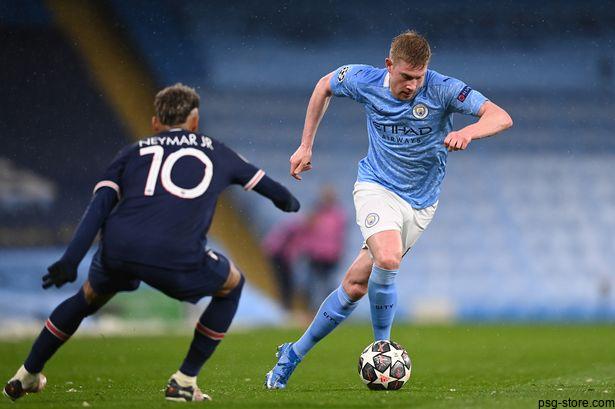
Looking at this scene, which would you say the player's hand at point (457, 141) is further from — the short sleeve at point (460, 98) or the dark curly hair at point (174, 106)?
the dark curly hair at point (174, 106)

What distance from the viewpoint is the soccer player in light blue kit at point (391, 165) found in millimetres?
6668

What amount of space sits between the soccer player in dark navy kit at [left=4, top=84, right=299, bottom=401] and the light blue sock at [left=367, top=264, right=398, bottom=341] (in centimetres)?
114

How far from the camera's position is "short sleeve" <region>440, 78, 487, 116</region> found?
6664 mm

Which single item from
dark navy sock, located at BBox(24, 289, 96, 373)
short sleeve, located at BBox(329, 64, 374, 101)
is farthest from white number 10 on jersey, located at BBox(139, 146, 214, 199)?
short sleeve, located at BBox(329, 64, 374, 101)

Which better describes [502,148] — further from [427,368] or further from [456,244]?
[427,368]

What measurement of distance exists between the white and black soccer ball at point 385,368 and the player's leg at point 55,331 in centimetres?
157

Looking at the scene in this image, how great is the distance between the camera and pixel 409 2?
66.0ft

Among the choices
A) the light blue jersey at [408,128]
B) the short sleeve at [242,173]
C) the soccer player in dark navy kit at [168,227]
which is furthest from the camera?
the light blue jersey at [408,128]

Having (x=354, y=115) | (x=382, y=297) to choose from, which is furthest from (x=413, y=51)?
(x=354, y=115)

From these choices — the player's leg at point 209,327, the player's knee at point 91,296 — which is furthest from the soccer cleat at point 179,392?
the player's knee at point 91,296

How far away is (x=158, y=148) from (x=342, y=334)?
9.02 metres

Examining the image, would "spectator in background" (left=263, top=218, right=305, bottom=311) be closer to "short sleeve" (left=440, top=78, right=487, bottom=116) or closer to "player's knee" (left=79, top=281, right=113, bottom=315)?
"short sleeve" (left=440, top=78, right=487, bottom=116)

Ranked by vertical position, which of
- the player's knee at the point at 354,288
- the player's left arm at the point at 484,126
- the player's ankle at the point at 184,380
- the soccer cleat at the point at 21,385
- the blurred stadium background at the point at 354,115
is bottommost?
the soccer cleat at the point at 21,385

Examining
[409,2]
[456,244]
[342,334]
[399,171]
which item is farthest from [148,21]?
[399,171]
